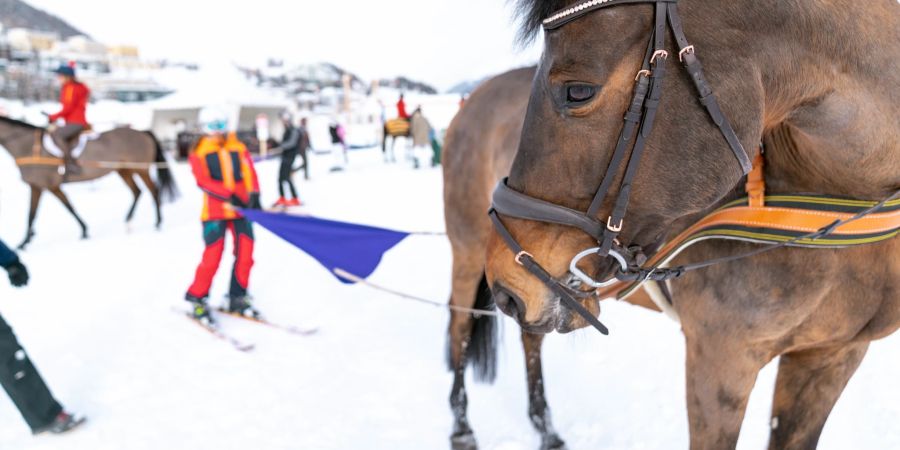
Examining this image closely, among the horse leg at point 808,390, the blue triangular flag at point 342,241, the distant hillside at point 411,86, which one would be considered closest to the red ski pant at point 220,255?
the blue triangular flag at point 342,241

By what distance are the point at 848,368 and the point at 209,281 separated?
4773 mm

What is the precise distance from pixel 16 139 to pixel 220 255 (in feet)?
20.9

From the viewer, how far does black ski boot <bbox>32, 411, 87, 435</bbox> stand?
312 centimetres

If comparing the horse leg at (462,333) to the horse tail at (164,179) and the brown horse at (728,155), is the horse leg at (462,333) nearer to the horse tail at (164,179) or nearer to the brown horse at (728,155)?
the brown horse at (728,155)

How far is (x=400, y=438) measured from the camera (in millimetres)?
3121

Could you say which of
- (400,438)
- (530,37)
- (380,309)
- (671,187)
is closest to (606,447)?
(400,438)

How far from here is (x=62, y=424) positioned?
3.15 m

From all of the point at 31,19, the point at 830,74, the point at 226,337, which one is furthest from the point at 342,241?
the point at 31,19

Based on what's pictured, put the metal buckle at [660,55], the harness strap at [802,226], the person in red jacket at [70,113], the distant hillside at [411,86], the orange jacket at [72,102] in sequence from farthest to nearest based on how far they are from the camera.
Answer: the distant hillside at [411,86], the orange jacket at [72,102], the person in red jacket at [70,113], the harness strap at [802,226], the metal buckle at [660,55]

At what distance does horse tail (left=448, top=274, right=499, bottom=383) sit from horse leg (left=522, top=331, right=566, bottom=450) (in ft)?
0.86

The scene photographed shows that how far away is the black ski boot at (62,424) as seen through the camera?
312 cm

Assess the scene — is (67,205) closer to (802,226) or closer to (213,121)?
(213,121)

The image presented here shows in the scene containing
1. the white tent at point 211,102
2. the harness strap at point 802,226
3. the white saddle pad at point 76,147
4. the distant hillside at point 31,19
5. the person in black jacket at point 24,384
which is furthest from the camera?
the distant hillside at point 31,19

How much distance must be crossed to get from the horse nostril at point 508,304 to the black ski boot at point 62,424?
3.25 metres
